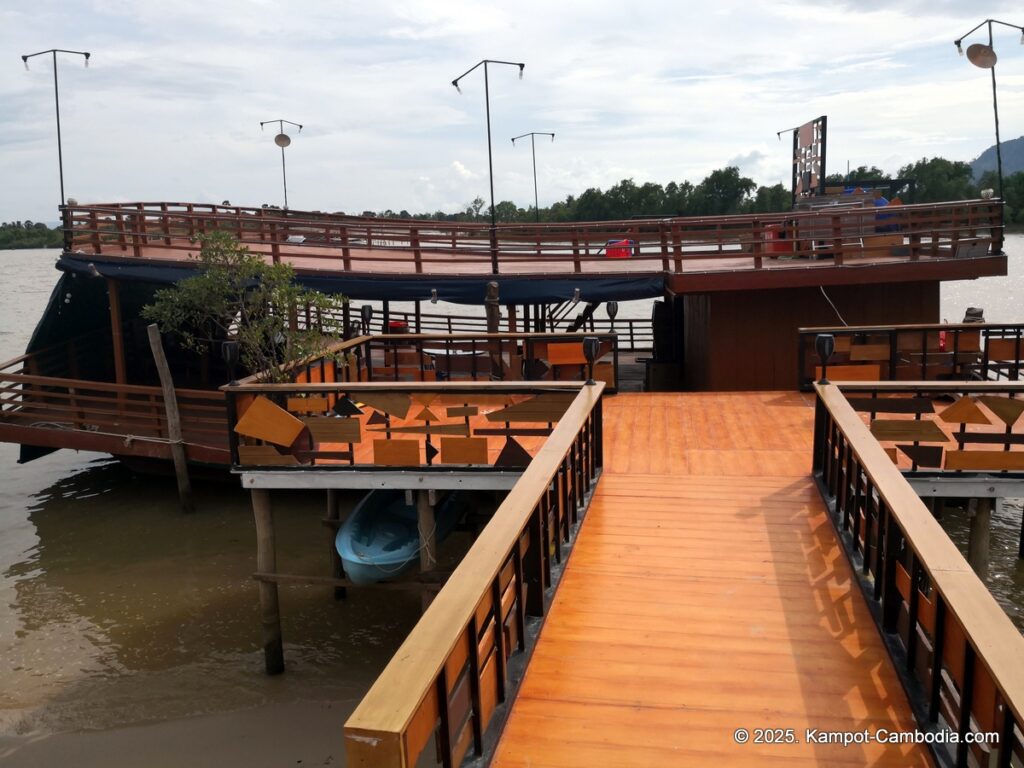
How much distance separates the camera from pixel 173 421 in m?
14.8

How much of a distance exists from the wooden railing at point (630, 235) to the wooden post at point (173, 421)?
7.63 feet

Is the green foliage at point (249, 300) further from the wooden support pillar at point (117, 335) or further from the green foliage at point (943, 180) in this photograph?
the green foliage at point (943, 180)

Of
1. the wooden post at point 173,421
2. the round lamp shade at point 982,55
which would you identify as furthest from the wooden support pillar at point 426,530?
the round lamp shade at point 982,55

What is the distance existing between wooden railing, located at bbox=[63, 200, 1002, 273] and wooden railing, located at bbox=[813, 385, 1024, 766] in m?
8.72

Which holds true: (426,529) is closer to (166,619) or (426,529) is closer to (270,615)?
(270,615)

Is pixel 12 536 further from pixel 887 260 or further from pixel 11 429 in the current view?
pixel 887 260

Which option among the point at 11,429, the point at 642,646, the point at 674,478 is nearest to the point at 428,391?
Result: the point at 674,478

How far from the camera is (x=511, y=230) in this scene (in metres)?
16.8

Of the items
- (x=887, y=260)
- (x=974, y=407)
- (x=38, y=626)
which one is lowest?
(x=38, y=626)

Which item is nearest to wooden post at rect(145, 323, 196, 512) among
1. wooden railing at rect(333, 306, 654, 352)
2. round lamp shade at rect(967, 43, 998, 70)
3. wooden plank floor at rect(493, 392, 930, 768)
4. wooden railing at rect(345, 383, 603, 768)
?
wooden railing at rect(333, 306, 654, 352)

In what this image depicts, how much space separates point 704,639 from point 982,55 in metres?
13.9

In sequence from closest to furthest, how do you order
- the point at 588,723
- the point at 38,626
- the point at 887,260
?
1. the point at 588,723
2. the point at 38,626
3. the point at 887,260

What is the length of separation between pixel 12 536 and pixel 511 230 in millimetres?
10760

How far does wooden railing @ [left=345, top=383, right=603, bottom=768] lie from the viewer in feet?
7.97
